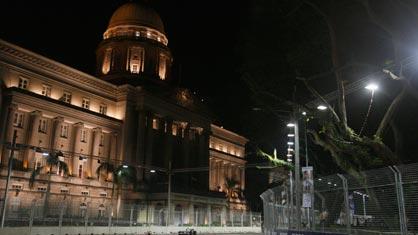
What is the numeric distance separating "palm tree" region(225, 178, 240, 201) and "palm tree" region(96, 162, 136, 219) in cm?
3298

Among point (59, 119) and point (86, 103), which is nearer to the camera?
point (59, 119)

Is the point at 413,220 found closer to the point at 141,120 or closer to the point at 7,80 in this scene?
the point at 7,80

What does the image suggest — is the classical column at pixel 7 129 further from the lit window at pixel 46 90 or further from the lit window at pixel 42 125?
the lit window at pixel 46 90

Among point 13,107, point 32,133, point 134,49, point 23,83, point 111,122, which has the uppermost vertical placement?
point 134,49

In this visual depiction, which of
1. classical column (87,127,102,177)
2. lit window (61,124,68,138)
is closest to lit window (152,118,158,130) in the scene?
classical column (87,127,102,177)

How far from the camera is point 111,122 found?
6794 centimetres

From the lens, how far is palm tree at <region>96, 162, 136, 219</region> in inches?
2392

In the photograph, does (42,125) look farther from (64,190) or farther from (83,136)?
(64,190)

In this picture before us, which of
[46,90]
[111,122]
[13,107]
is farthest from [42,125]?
[111,122]

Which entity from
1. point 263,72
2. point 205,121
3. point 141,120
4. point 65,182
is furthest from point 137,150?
point 263,72

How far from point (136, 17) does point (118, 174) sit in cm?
4181

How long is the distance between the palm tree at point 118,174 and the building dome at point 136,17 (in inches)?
1453

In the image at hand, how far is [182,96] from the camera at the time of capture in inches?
3191

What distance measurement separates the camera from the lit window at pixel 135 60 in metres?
86.7
